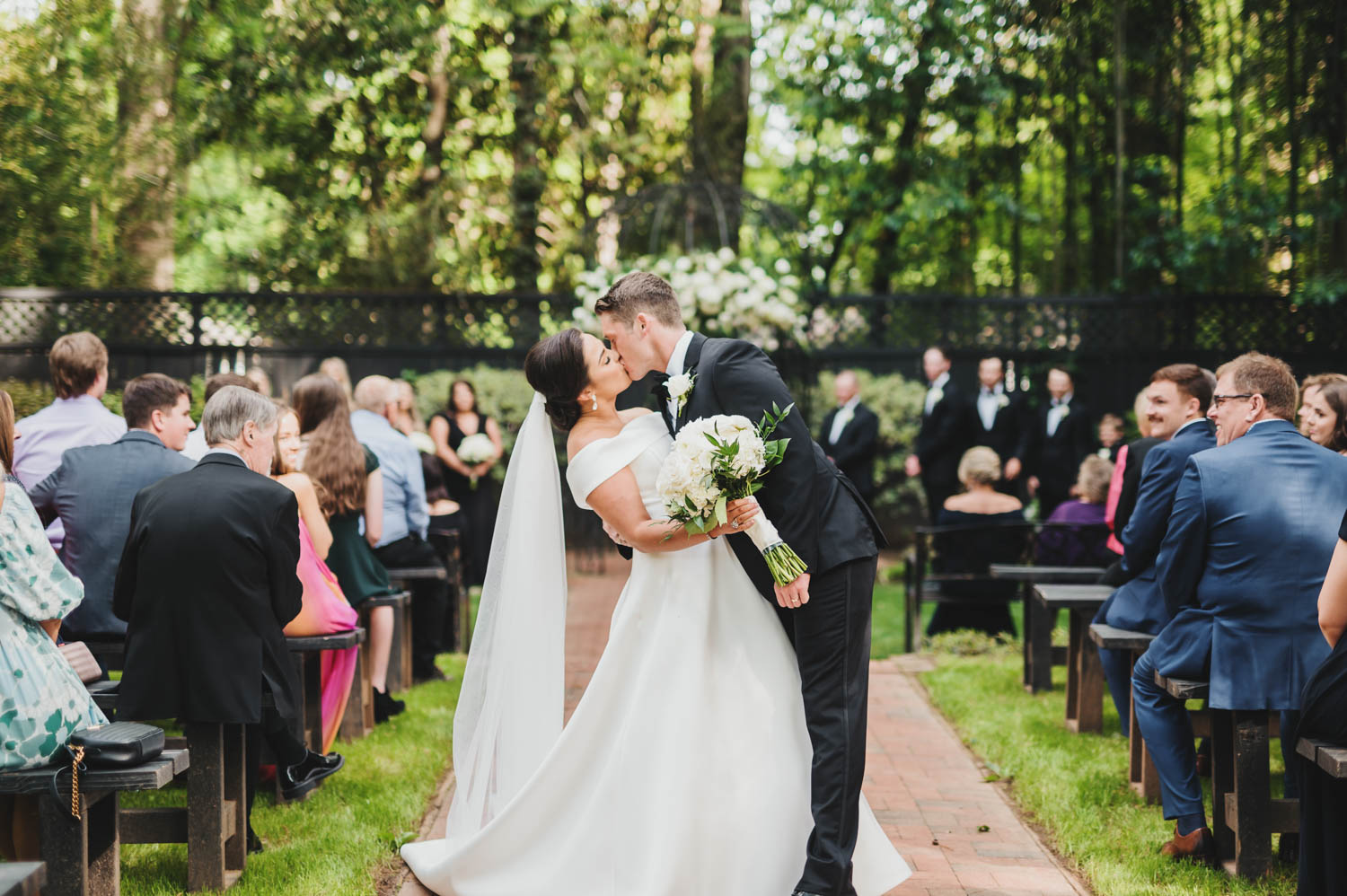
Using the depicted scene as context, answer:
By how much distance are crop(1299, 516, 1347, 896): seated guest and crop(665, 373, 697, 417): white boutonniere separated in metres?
1.89

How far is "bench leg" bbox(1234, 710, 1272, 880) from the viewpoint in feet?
14.0

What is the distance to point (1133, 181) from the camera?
14.9 metres

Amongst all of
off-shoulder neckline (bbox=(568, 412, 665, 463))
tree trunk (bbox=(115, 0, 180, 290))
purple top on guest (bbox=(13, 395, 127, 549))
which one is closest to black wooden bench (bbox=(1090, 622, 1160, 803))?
off-shoulder neckline (bbox=(568, 412, 665, 463))

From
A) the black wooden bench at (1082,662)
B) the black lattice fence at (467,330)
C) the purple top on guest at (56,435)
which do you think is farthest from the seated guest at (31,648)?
the black lattice fence at (467,330)

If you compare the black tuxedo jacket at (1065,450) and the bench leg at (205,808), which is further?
the black tuxedo jacket at (1065,450)

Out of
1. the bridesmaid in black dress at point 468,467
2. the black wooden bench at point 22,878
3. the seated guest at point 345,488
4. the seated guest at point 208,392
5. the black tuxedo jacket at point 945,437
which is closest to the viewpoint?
the black wooden bench at point 22,878

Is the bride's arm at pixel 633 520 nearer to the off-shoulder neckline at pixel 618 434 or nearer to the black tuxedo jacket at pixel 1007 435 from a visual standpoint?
the off-shoulder neckline at pixel 618 434

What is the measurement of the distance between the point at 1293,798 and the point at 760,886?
2.25m

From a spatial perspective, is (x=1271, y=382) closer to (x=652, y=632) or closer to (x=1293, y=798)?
(x=1293, y=798)

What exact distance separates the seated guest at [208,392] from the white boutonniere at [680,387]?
2.32 meters

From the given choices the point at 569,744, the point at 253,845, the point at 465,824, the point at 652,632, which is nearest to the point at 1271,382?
the point at 652,632

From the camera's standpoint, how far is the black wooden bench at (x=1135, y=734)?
5113 millimetres

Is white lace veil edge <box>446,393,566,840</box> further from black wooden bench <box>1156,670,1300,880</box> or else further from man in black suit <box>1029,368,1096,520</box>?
man in black suit <box>1029,368,1096,520</box>

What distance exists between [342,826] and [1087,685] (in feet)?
12.7
